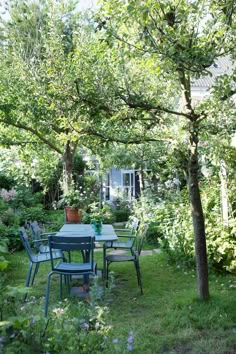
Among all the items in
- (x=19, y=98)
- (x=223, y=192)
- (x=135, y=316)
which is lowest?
(x=135, y=316)

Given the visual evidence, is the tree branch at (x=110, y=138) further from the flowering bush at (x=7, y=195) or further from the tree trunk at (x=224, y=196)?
the flowering bush at (x=7, y=195)

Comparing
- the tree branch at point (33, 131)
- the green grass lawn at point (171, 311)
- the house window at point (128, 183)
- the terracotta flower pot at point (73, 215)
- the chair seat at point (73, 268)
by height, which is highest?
the tree branch at point (33, 131)

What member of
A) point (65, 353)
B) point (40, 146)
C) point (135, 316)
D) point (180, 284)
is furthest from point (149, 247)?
point (65, 353)

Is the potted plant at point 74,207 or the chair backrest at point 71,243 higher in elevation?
the potted plant at point 74,207

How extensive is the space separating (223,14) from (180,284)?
12.0 feet

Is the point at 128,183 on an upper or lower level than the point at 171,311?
upper

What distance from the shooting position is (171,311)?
410 cm

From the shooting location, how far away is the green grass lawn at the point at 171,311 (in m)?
3.37

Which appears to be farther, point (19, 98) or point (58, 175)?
point (58, 175)

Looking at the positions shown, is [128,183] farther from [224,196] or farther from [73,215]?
[224,196]

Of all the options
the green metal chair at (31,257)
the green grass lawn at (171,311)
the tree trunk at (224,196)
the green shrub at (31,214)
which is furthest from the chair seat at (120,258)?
the green shrub at (31,214)

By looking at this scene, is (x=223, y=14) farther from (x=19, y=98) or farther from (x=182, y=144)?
(x=19, y=98)

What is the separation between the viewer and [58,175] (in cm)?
1573

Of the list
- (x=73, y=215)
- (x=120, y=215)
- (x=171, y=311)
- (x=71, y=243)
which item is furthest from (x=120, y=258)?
(x=120, y=215)
